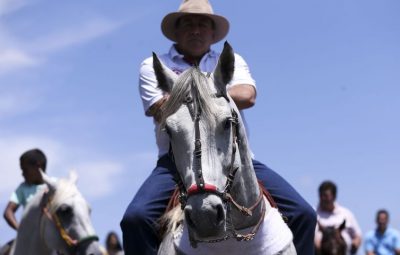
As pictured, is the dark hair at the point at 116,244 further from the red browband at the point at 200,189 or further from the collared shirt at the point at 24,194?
the red browband at the point at 200,189

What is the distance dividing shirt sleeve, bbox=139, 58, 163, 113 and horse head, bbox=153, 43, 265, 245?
1.00m

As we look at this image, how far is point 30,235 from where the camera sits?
41.4 ft

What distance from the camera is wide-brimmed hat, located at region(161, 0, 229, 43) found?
8719mm

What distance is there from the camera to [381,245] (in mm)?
18406

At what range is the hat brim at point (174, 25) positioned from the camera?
8.87 meters

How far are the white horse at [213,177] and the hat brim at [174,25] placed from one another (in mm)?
1669

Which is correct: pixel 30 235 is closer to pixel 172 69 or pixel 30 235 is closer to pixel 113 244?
pixel 172 69

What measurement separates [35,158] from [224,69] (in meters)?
8.18

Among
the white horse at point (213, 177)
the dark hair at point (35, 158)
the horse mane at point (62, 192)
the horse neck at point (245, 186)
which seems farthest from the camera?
the dark hair at point (35, 158)

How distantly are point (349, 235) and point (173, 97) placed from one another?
890 centimetres

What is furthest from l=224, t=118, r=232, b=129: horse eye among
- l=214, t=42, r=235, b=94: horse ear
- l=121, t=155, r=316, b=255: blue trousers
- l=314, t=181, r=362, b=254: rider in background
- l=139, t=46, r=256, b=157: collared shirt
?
l=314, t=181, r=362, b=254: rider in background

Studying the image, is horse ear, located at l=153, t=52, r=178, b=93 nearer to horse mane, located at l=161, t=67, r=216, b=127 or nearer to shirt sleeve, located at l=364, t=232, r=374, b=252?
horse mane, located at l=161, t=67, r=216, b=127

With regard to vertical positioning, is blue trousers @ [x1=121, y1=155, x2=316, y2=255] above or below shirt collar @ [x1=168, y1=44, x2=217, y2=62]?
below

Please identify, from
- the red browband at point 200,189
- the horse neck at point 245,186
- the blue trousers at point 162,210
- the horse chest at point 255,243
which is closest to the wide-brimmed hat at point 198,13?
the blue trousers at point 162,210
